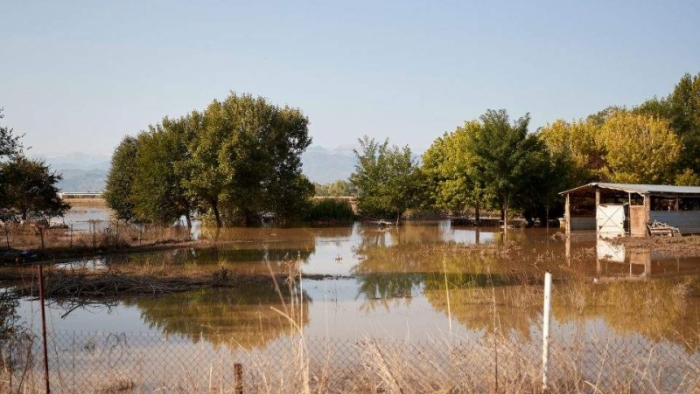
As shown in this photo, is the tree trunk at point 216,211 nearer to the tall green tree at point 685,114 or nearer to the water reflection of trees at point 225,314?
the water reflection of trees at point 225,314

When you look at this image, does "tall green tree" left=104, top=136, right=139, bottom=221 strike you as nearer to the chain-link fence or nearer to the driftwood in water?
the driftwood in water

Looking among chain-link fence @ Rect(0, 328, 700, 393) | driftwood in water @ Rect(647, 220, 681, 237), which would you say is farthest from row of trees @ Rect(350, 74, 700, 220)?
chain-link fence @ Rect(0, 328, 700, 393)

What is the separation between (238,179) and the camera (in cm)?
4312

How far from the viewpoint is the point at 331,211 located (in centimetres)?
5406

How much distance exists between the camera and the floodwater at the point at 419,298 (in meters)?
12.2

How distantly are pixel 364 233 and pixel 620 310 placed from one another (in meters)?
28.6

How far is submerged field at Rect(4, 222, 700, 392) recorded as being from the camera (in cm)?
662

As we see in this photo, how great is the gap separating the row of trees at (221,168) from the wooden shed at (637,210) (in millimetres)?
21210

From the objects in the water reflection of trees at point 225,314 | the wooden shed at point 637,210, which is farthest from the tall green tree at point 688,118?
the water reflection of trees at point 225,314

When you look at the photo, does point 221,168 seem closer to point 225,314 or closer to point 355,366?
point 225,314

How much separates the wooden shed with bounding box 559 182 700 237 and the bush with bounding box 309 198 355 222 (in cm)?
2042

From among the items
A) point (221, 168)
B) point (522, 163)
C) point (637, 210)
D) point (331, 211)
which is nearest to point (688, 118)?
point (522, 163)

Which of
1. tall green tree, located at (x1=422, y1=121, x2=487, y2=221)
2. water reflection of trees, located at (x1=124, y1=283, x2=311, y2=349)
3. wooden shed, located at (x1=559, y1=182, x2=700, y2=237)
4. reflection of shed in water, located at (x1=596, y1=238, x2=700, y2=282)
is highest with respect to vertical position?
tall green tree, located at (x1=422, y1=121, x2=487, y2=221)

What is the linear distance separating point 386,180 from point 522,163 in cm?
1240
